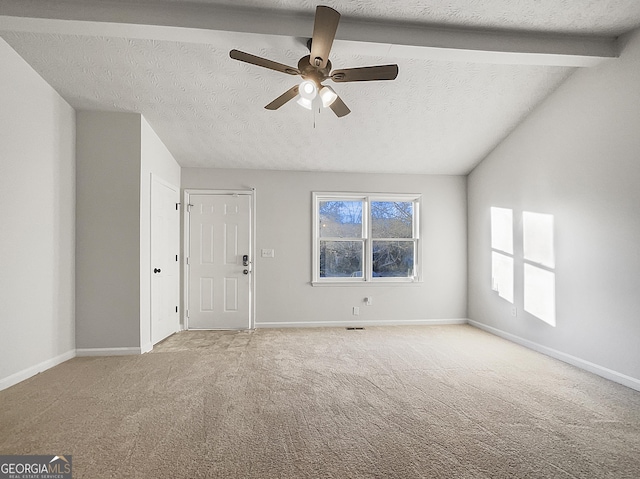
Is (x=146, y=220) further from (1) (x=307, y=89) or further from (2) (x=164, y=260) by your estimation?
(1) (x=307, y=89)

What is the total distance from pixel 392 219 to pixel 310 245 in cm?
144

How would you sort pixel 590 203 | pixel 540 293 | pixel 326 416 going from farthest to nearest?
pixel 540 293, pixel 590 203, pixel 326 416

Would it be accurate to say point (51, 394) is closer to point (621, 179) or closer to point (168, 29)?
point (168, 29)

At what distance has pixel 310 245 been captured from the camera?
17.1 ft

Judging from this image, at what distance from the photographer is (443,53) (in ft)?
9.49

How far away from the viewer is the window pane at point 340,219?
535 cm

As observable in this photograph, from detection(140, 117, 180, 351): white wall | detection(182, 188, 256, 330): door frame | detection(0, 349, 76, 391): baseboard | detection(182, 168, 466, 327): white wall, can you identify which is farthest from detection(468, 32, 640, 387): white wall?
detection(0, 349, 76, 391): baseboard

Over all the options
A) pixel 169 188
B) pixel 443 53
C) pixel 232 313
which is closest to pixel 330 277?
pixel 232 313

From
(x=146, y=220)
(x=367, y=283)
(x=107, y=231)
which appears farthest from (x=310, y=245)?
(x=107, y=231)

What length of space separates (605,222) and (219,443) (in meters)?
3.83

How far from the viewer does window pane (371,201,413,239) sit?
5438 millimetres

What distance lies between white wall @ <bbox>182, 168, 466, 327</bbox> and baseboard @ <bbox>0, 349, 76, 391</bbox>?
2.34 meters

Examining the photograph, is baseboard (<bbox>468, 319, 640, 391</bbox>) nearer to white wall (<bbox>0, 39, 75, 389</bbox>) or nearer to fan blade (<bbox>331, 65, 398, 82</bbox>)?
fan blade (<bbox>331, 65, 398, 82</bbox>)

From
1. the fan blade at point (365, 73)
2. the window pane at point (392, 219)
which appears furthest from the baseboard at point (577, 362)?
the fan blade at point (365, 73)
